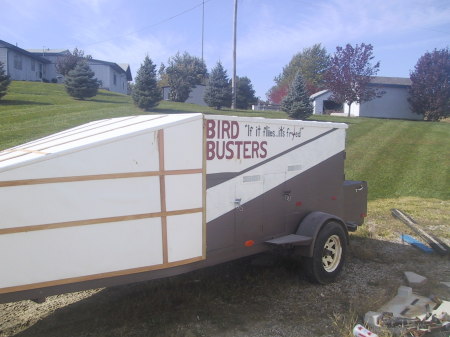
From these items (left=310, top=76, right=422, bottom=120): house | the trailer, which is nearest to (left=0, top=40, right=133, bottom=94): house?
(left=310, top=76, right=422, bottom=120): house

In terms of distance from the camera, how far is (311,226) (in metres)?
5.14

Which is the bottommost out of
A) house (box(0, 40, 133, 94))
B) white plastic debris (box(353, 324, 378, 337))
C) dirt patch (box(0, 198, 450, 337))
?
dirt patch (box(0, 198, 450, 337))

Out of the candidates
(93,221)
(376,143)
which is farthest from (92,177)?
(376,143)

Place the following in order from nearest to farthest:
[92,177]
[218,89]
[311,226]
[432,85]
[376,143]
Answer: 1. [92,177]
2. [311,226]
3. [376,143]
4. [218,89]
5. [432,85]

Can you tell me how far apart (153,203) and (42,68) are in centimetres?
4645

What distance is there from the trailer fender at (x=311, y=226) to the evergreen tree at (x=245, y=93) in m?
41.3

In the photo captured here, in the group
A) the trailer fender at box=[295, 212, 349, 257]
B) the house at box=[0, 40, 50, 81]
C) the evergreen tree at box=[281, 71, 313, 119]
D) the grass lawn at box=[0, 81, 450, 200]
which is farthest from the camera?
the house at box=[0, 40, 50, 81]

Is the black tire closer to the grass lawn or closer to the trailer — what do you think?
the trailer

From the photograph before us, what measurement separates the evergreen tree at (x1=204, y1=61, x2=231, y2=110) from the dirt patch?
→ 77.8ft

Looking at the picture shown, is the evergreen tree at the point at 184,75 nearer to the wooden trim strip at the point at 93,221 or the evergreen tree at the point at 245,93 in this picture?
the evergreen tree at the point at 245,93

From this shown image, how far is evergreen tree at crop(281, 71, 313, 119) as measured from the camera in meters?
25.2

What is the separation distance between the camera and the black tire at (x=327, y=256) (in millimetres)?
5133

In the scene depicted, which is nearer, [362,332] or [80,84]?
[362,332]

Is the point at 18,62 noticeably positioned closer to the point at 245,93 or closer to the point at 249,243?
the point at 245,93
